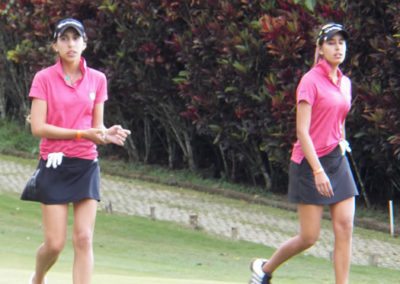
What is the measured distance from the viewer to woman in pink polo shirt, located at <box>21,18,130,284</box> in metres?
7.52

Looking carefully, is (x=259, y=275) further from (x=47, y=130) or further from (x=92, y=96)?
(x=47, y=130)

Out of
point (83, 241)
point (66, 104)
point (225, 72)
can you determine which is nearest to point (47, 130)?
point (66, 104)

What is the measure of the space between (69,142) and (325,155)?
6.16 feet

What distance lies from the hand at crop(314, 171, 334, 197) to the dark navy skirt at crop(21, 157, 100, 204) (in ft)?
5.11

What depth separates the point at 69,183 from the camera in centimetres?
763

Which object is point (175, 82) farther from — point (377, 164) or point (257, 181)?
point (377, 164)

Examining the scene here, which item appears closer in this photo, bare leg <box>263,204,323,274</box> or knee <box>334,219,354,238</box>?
knee <box>334,219,354,238</box>

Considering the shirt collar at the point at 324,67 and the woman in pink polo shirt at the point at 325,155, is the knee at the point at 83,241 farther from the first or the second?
the shirt collar at the point at 324,67

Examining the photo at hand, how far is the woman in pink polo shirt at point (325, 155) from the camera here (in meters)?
7.99

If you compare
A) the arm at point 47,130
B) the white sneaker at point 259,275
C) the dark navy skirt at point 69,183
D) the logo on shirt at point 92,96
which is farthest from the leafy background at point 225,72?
the arm at point 47,130

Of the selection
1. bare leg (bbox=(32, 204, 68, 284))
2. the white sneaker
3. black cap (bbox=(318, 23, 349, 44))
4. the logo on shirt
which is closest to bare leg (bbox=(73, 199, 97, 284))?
bare leg (bbox=(32, 204, 68, 284))

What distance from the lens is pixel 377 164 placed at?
14.8 metres

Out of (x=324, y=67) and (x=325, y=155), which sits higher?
(x=324, y=67)

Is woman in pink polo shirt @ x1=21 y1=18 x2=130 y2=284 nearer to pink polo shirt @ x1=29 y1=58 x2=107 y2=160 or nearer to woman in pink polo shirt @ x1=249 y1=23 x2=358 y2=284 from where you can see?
pink polo shirt @ x1=29 y1=58 x2=107 y2=160
